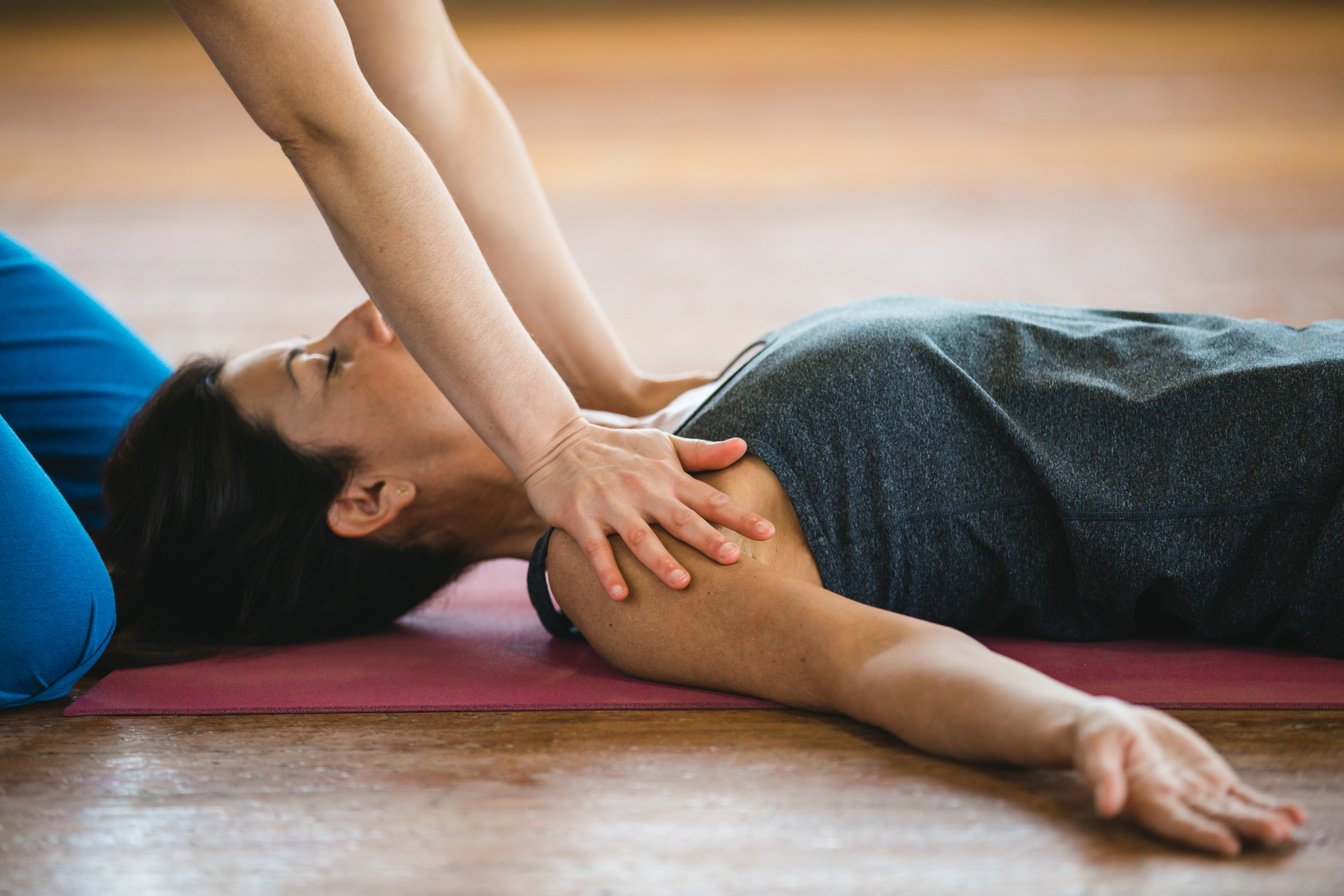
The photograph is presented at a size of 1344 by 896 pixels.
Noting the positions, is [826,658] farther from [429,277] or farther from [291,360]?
Result: [291,360]

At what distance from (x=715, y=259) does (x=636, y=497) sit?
9.53 ft

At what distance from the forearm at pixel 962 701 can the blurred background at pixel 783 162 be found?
1984 mm

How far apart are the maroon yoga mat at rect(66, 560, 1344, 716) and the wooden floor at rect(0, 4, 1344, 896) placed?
36 mm

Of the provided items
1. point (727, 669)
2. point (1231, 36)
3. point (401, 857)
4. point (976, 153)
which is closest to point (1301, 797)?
point (727, 669)

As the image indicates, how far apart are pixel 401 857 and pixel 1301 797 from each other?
0.79 meters

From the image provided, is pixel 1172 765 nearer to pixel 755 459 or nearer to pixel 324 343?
pixel 755 459

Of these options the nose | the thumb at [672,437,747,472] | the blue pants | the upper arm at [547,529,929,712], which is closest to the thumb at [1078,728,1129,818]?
the upper arm at [547,529,929,712]

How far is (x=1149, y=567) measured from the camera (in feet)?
4.67

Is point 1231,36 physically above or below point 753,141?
above

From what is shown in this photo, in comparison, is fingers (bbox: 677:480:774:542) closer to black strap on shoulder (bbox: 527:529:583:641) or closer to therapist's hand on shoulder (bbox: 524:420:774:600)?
therapist's hand on shoulder (bbox: 524:420:774:600)

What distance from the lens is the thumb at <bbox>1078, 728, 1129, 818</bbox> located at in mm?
1033

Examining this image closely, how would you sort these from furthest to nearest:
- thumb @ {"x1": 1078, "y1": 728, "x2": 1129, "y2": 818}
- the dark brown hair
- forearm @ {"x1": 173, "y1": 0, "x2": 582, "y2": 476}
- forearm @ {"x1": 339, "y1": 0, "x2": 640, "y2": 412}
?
forearm @ {"x1": 339, "y1": 0, "x2": 640, "y2": 412}
the dark brown hair
forearm @ {"x1": 173, "y1": 0, "x2": 582, "y2": 476}
thumb @ {"x1": 1078, "y1": 728, "x2": 1129, "y2": 818}

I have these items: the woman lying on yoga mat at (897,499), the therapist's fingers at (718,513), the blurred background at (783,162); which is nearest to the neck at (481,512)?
the woman lying on yoga mat at (897,499)

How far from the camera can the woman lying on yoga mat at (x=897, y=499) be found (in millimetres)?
1359
